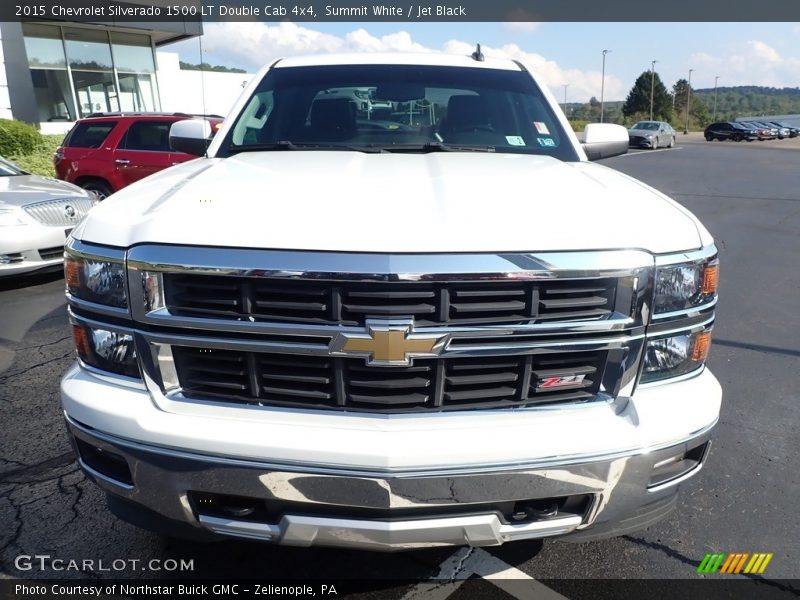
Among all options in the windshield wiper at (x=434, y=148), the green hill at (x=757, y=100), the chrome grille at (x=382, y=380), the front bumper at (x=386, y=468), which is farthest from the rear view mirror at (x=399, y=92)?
the green hill at (x=757, y=100)

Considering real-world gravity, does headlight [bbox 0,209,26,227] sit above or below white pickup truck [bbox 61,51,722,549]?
below

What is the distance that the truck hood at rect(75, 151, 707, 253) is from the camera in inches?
70.4

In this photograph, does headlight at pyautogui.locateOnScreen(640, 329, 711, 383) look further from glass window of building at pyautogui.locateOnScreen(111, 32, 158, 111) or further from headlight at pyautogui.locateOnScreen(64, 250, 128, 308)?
glass window of building at pyautogui.locateOnScreen(111, 32, 158, 111)

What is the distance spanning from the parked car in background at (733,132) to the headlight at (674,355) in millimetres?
53012

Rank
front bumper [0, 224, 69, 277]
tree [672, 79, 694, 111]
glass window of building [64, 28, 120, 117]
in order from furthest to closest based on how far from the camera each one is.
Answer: tree [672, 79, 694, 111], glass window of building [64, 28, 120, 117], front bumper [0, 224, 69, 277]

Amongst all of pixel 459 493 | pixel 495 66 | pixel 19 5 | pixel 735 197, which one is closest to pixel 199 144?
pixel 495 66

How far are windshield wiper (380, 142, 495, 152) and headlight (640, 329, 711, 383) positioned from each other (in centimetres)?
145

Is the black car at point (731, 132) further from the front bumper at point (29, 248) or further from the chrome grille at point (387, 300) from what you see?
the chrome grille at point (387, 300)

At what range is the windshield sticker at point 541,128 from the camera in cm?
333

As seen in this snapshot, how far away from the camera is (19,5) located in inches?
782

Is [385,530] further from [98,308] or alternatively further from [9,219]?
[9,219]

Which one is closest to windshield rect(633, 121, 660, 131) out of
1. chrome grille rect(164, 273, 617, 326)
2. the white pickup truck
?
the white pickup truck

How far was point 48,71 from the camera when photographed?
22141mm

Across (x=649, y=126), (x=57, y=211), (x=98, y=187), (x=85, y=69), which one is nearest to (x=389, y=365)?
(x=57, y=211)
